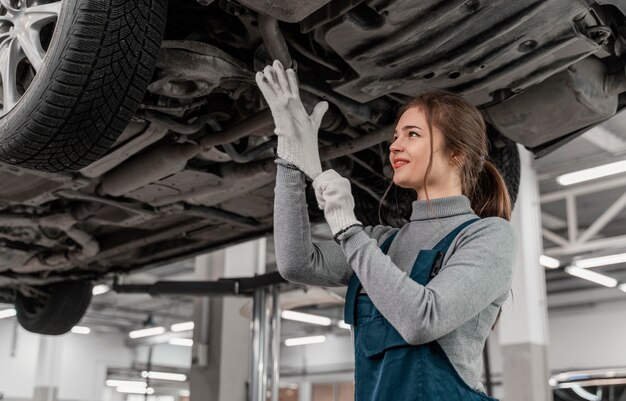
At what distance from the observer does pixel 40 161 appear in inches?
82.0

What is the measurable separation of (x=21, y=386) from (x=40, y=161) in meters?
19.2

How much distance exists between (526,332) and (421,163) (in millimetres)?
5498

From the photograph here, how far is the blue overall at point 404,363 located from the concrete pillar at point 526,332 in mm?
5134

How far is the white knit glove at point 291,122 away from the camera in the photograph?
4.84ft

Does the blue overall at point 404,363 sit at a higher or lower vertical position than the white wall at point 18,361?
lower

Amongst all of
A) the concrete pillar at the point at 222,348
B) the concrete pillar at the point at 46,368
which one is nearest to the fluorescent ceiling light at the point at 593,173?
the concrete pillar at the point at 222,348

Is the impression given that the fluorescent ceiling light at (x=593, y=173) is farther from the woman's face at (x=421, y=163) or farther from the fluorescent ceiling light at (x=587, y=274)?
the woman's face at (x=421, y=163)

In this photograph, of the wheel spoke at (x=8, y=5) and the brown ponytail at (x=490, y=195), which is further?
the wheel spoke at (x=8, y=5)

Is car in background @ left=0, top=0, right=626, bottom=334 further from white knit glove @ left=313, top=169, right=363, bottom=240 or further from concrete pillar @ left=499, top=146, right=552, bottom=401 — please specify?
concrete pillar @ left=499, top=146, right=552, bottom=401

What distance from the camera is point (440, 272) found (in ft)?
4.00

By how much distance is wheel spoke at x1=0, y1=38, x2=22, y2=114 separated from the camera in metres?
2.16

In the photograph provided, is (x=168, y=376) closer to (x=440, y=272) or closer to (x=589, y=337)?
(x=589, y=337)

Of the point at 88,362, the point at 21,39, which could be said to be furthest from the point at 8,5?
the point at 88,362

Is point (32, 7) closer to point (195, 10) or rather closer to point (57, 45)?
point (57, 45)
